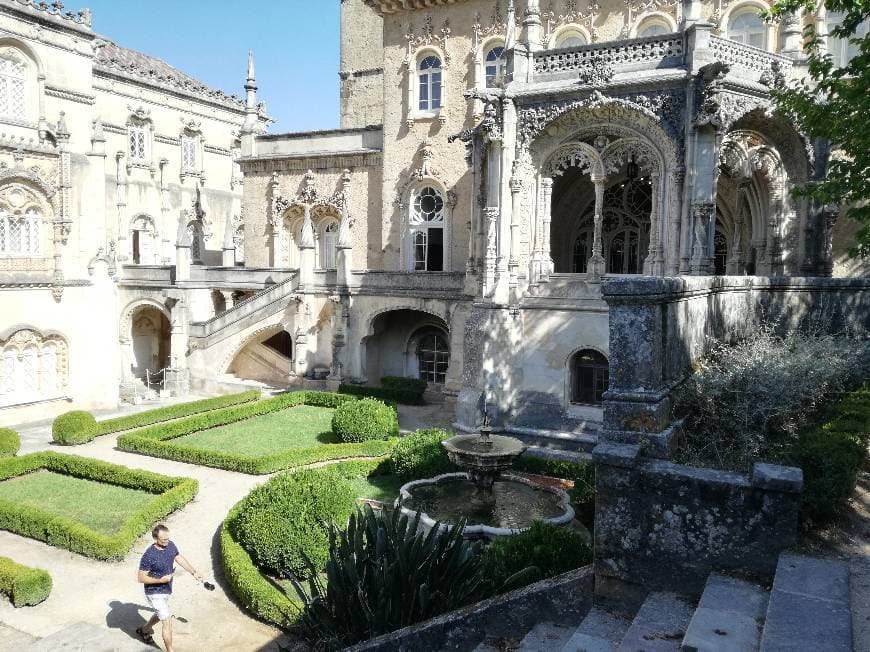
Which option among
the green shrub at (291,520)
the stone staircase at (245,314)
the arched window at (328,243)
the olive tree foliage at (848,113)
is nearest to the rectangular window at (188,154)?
the arched window at (328,243)

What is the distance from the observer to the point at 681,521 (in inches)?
198

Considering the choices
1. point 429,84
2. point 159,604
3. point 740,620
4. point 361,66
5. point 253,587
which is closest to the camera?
point 740,620

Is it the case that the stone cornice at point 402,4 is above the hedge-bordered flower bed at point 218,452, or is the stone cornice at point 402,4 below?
above

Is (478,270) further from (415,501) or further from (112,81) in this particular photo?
(112,81)

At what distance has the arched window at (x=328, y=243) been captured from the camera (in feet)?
91.8

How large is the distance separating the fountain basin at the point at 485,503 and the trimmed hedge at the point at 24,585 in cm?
538

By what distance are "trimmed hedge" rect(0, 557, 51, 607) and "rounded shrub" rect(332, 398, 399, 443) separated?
25.9ft

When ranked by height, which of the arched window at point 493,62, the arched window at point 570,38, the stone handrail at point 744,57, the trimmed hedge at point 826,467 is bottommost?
the trimmed hedge at point 826,467

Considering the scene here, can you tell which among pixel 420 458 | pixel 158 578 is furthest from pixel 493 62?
pixel 158 578

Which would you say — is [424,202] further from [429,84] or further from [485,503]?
[485,503]

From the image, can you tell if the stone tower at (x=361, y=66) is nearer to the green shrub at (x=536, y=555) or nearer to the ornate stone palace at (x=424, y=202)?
the ornate stone palace at (x=424, y=202)

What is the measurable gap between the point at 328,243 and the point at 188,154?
12.5 m

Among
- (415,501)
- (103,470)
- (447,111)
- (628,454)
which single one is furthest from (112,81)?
(628,454)

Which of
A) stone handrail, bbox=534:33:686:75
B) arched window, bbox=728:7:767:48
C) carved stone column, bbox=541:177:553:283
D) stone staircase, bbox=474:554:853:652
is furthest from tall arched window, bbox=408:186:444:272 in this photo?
stone staircase, bbox=474:554:853:652
